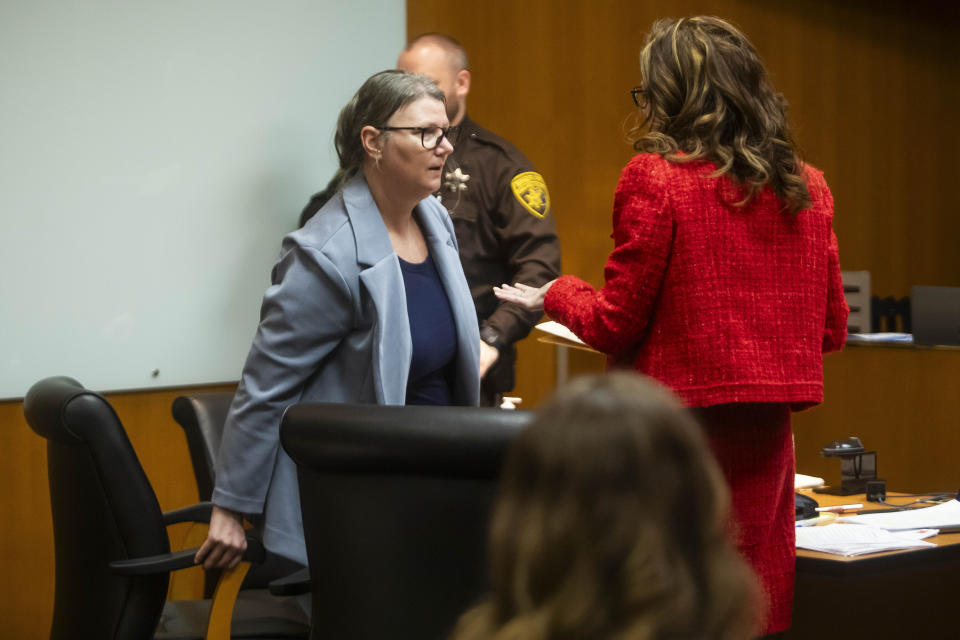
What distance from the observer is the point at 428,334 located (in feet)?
6.32

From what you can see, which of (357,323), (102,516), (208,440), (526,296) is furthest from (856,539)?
(208,440)

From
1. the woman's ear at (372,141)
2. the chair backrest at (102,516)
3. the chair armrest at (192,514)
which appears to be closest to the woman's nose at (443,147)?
the woman's ear at (372,141)

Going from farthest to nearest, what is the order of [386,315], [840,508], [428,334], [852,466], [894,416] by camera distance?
[894,416] < [852,466] < [840,508] < [428,334] < [386,315]

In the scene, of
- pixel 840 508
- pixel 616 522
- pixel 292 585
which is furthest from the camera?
pixel 840 508

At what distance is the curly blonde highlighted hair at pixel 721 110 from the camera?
5.76 feet

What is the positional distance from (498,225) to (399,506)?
1998 millimetres

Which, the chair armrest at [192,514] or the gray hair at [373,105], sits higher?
the gray hair at [373,105]

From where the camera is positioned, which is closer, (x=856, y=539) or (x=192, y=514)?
(x=856, y=539)

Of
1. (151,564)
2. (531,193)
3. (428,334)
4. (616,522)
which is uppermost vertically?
(531,193)

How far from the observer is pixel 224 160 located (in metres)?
3.47

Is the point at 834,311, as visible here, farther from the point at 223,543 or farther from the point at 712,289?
the point at 223,543

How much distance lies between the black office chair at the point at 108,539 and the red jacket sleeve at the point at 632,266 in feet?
2.52

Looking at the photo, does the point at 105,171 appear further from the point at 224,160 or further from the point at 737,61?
the point at 737,61

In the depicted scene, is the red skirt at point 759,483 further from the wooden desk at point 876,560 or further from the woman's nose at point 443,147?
the woman's nose at point 443,147
